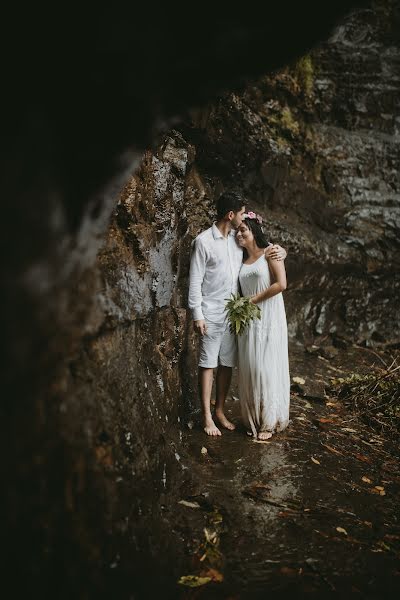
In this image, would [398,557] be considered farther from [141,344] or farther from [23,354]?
[23,354]

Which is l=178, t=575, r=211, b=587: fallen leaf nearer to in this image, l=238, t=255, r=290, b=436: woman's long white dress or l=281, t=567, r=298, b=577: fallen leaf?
l=281, t=567, r=298, b=577: fallen leaf

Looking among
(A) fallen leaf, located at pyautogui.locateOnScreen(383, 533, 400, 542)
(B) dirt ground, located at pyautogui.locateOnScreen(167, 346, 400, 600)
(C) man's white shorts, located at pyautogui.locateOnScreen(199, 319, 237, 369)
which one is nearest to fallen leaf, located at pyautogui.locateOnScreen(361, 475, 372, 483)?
(B) dirt ground, located at pyautogui.locateOnScreen(167, 346, 400, 600)

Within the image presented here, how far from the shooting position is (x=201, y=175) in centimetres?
740

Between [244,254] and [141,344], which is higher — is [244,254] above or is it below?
above

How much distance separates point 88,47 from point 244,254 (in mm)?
4448

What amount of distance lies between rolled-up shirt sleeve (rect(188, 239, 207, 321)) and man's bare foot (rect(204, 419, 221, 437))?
1191mm

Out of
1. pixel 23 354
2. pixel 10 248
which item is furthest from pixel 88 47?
pixel 23 354

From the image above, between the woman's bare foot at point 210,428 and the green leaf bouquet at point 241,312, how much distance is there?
1.06 m

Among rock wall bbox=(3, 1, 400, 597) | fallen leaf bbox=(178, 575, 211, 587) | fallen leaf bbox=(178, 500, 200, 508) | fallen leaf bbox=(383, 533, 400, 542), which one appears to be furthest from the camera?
fallen leaf bbox=(178, 500, 200, 508)

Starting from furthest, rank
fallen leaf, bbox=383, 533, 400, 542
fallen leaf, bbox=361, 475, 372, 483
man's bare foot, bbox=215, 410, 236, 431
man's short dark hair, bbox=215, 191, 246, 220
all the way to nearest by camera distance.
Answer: man's bare foot, bbox=215, 410, 236, 431 → man's short dark hair, bbox=215, 191, 246, 220 → fallen leaf, bbox=361, 475, 372, 483 → fallen leaf, bbox=383, 533, 400, 542

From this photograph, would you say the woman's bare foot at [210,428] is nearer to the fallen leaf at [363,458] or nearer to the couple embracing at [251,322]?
the couple embracing at [251,322]

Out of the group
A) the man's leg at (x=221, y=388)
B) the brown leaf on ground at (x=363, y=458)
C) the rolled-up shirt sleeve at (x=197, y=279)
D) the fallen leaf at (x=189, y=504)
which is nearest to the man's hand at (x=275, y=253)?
the rolled-up shirt sleeve at (x=197, y=279)

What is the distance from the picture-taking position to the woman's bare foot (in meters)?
5.32

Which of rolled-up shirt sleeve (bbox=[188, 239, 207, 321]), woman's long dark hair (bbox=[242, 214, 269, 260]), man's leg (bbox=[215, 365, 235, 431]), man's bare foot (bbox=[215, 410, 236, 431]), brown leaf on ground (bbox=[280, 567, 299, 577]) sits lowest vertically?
brown leaf on ground (bbox=[280, 567, 299, 577])
